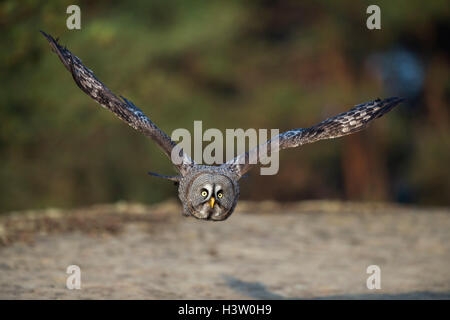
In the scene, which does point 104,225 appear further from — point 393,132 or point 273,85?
point 393,132

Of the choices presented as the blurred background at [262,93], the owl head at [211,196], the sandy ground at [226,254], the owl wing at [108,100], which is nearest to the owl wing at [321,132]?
the owl head at [211,196]

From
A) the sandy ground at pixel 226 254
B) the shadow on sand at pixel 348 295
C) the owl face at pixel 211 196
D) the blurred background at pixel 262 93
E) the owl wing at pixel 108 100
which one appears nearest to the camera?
the owl face at pixel 211 196

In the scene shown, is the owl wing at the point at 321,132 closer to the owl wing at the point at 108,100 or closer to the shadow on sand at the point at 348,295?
the owl wing at the point at 108,100

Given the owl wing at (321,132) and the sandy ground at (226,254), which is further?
the sandy ground at (226,254)

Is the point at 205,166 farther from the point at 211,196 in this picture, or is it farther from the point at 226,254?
the point at 226,254

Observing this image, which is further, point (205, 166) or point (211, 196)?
point (205, 166)

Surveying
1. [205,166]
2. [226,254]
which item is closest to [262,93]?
[226,254]

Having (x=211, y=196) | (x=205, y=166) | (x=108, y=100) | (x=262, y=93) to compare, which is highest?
(x=262, y=93)

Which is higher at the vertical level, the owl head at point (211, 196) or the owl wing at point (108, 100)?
the owl wing at point (108, 100)
